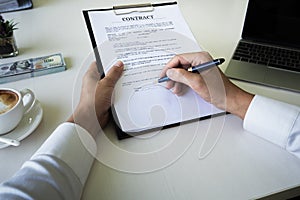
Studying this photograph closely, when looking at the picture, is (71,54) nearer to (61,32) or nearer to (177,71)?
(61,32)

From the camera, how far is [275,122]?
0.54 m

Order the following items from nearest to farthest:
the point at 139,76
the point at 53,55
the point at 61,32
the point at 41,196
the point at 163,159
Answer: the point at 41,196
the point at 163,159
the point at 139,76
the point at 53,55
the point at 61,32

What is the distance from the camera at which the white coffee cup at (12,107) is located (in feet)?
1.69

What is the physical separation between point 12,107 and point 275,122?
503 millimetres

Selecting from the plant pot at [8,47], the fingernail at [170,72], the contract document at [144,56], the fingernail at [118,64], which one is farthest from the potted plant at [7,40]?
the fingernail at [170,72]

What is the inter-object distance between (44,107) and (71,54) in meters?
0.22

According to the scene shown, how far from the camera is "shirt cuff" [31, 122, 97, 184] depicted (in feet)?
1.56

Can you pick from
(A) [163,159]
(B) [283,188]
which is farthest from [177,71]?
(B) [283,188]

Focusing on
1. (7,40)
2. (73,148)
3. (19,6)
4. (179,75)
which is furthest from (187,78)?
(19,6)

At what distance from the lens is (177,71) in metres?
0.59

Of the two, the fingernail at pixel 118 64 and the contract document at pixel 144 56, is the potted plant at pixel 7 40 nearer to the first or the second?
the contract document at pixel 144 56

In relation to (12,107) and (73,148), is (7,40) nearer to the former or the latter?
(12,107)

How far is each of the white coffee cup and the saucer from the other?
0.04 ft

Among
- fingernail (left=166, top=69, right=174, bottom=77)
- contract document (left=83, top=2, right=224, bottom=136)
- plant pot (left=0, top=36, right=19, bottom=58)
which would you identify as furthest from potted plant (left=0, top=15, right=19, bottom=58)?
fingernail (left=166, top=69, right=174, bottom=77)
